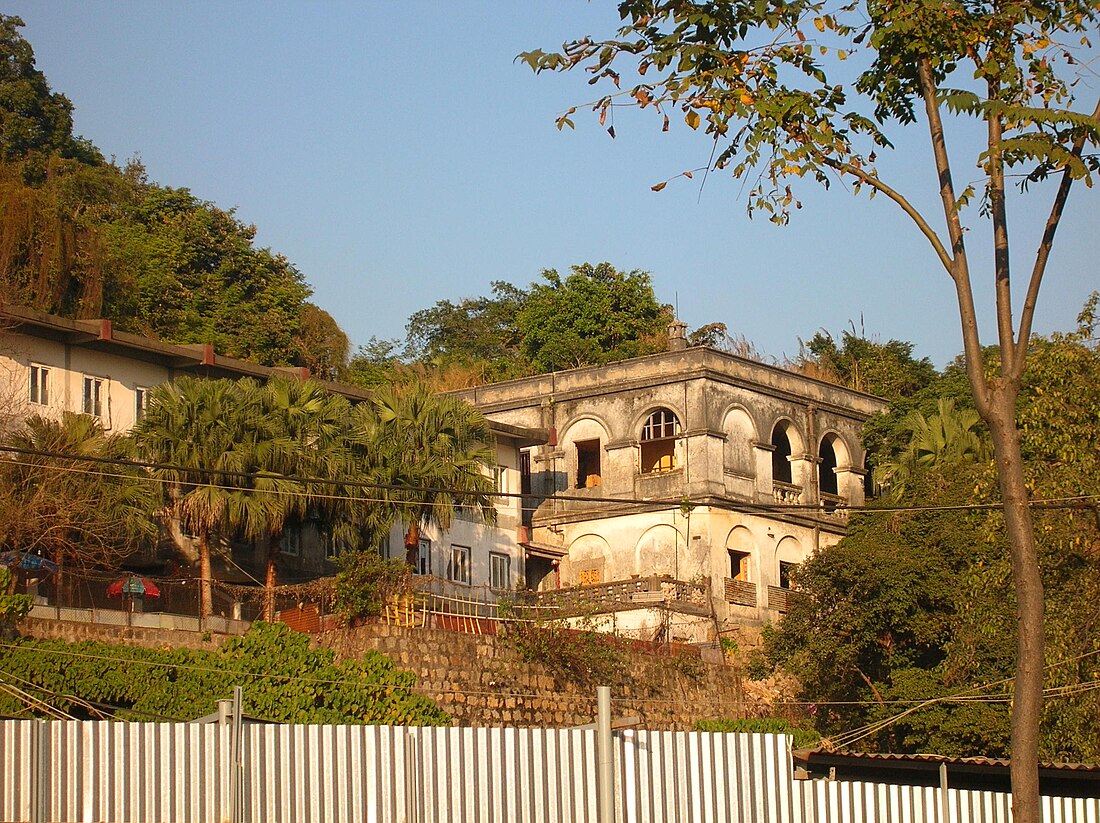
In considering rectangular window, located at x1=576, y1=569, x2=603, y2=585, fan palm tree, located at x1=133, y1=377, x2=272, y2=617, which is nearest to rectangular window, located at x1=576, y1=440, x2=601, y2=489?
rectangular window, located at x1=576, y1=569, x2=603, y2=585

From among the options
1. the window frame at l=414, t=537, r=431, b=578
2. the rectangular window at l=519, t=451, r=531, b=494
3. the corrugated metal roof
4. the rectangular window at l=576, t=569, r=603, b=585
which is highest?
the rectangular window at l=519, t=451, r=531, b=494

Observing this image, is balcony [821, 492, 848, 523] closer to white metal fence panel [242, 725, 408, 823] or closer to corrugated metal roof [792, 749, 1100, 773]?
corrugated metal roof [792, 749, 1100, 773]

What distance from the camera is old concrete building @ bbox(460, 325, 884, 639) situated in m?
44.8

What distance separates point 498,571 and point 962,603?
18.5 meters

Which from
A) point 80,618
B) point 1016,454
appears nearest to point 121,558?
point 80,618

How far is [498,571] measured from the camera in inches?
1743

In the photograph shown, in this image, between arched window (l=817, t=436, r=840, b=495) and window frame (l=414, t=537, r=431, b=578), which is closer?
window frame (l=414, t=537, r=431, b=578)

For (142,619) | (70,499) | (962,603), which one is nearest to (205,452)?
(70,499)

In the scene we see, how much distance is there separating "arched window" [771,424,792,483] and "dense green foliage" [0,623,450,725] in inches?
797

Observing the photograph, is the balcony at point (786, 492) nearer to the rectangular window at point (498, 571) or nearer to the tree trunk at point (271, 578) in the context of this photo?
the rectangular window at point (498, 571)

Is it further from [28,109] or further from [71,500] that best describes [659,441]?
[28,109]

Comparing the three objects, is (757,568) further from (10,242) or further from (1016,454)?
(1016,454)

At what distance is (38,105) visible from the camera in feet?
197

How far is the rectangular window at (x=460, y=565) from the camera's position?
42.4 meters
